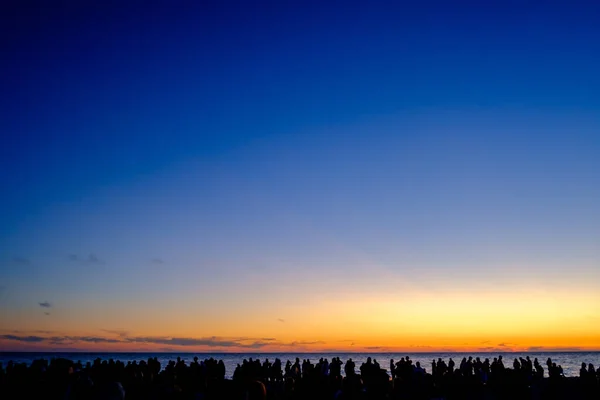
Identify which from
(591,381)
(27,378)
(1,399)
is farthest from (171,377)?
(591,381)

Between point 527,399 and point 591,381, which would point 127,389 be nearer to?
point 527,399

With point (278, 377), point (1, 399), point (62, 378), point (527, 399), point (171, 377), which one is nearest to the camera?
point (1, 399)

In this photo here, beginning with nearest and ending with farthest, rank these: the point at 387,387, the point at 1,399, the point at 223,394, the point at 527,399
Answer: the point at 223,394 → the point at 387,387 → the point at 1,399 → the point at 527,399

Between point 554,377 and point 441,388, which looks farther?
point 554,377

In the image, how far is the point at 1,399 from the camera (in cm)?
1980

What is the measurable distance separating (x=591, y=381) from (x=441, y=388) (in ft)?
32.1

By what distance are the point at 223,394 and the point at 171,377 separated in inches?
808

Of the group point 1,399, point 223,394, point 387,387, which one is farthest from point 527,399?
point 1,399

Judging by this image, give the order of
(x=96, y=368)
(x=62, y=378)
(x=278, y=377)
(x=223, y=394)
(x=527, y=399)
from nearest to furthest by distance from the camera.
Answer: (x=223, y=394) < (x=62, y=378) < (x=527, y=399) < (x=96, y=368) < (x=278, y=377)

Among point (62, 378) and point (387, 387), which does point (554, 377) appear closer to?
point (387, 387)

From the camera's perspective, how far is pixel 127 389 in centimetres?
2341

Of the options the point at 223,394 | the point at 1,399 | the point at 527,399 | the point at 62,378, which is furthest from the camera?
the point at 527,399

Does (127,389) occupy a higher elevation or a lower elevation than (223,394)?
lower

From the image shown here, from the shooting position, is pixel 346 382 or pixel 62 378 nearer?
pixel 346 382
